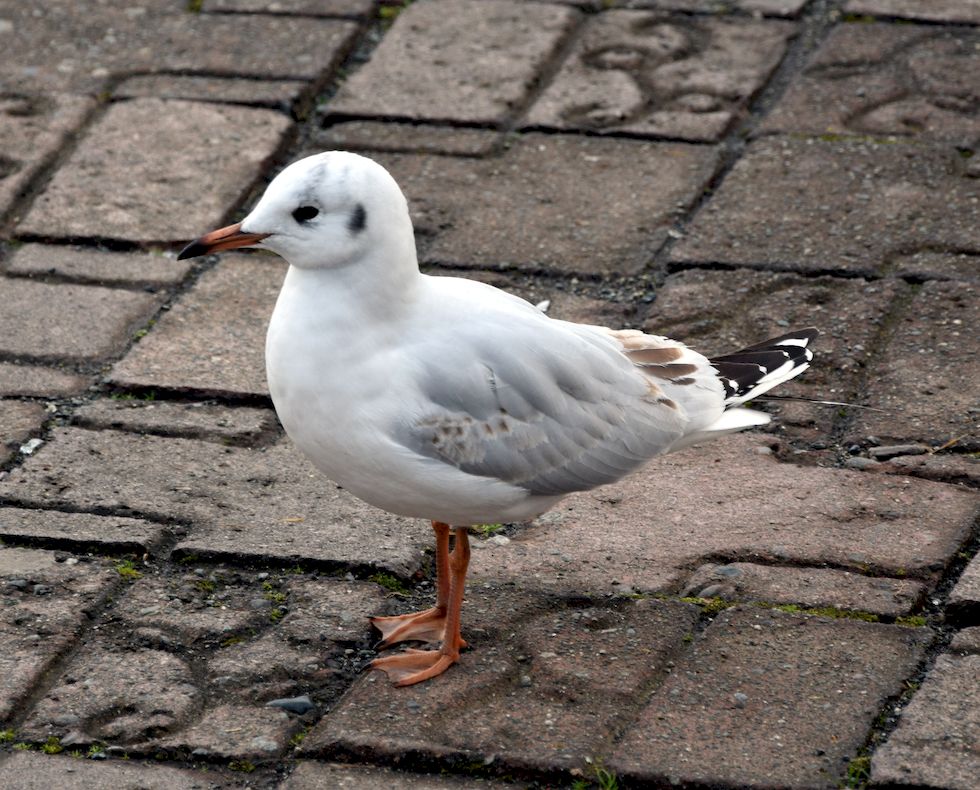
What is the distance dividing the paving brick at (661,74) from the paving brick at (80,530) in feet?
8.45

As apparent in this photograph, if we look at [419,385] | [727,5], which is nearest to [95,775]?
[419,385]

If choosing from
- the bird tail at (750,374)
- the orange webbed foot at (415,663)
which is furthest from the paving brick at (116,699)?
the bird tail at (750,374)

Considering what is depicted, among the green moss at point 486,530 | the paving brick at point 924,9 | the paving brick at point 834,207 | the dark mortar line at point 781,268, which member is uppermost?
the paving brick at point 924,9

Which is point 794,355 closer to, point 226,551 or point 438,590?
point 438,590

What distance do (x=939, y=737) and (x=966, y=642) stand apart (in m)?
0.37

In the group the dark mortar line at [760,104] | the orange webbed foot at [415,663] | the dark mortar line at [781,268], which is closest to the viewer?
the orange webbed foot at [415,663]

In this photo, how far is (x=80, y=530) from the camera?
3.93m

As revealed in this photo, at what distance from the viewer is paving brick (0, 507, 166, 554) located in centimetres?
388

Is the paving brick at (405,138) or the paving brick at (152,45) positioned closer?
the paving brick at (405,138)

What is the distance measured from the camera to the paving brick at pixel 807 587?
3.67 meters

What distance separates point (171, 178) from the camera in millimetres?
5652

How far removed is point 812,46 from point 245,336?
9.19 feet

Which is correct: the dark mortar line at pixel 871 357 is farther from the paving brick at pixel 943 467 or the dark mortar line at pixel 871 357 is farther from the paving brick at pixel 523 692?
the paving brick at pixel 523 692

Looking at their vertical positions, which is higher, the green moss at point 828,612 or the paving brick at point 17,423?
the paving brick at point 17,423
